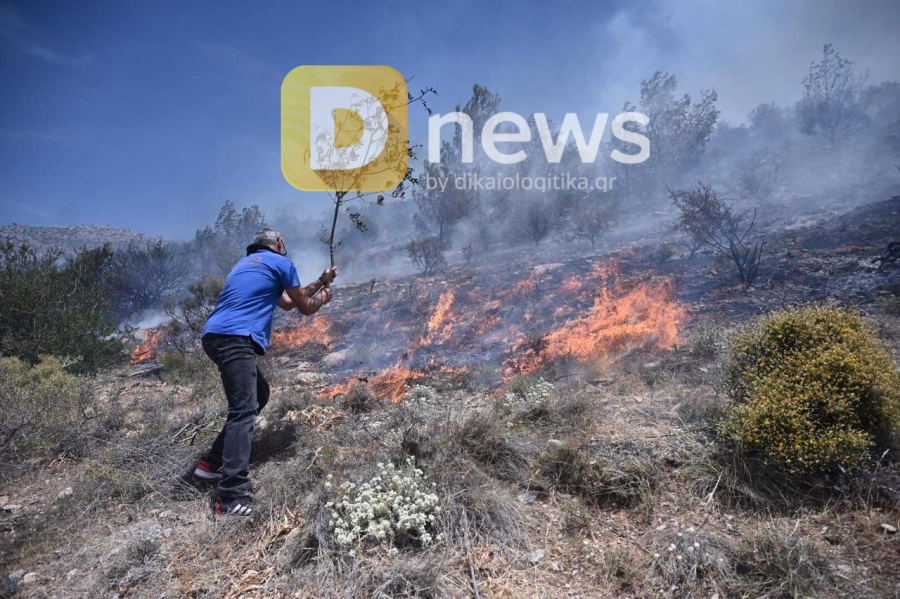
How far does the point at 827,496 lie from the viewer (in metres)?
2.32

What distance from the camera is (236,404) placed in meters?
2.80

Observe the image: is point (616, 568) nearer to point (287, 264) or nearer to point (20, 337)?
point (287, 264)

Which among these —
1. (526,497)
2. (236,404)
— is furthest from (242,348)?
(526,497)

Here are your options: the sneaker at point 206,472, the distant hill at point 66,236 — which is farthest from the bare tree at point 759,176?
the distant hill at point 66,236

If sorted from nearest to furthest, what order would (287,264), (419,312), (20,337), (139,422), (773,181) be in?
(287,264), (139,422), (20,337), (419,312), (773,181)

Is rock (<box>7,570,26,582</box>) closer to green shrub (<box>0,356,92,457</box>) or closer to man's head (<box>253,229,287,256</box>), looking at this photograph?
green shrub (<box>0,356,92,457</box>)

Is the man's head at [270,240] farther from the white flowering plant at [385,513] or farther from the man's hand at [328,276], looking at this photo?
the white flowering plant at [385,513]

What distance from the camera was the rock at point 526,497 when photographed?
274cm

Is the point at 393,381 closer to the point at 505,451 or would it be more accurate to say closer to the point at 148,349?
the point at 505,451

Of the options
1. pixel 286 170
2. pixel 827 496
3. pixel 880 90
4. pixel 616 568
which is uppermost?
pixel 880 90

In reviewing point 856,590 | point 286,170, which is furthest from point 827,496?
point 286,170

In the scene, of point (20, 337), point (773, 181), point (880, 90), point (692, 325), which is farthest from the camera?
point (880, 90)

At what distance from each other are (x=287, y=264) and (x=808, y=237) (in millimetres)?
13073

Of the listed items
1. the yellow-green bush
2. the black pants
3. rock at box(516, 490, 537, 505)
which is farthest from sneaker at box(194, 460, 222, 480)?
the yellow-green bush
